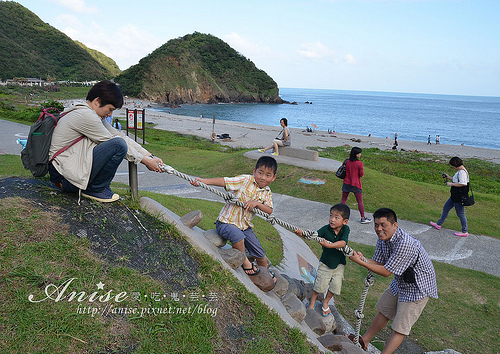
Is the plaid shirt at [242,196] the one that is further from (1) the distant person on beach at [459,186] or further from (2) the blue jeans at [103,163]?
(1) the distant person on beach at [459,186]

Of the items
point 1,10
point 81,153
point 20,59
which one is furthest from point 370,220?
point 1,10

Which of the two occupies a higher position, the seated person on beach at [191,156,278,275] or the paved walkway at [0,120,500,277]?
the seated person on beach at [191,156,278,275]

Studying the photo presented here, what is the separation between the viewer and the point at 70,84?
3799 inches

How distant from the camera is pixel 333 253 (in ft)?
16.4

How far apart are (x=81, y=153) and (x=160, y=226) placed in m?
1.20

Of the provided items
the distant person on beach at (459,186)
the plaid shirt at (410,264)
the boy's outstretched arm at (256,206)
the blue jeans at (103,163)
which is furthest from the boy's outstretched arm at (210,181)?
the distant person on beach at (459,186)

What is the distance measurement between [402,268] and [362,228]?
614 cm

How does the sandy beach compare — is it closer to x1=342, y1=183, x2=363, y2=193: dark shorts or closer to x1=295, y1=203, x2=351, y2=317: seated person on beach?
x1=342, y1=183, x2=363, y2=193: dark shorts

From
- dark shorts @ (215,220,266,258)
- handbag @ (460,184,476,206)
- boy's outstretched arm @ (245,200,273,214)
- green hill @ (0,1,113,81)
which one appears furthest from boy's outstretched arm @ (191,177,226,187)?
green hill @ (0,1,113,81)

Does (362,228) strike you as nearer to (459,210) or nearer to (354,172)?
(354,172)

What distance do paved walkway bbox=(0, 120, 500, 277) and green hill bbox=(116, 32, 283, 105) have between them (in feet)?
322

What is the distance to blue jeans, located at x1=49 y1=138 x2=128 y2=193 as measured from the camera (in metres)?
3.83

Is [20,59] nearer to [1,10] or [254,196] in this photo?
[1,10]

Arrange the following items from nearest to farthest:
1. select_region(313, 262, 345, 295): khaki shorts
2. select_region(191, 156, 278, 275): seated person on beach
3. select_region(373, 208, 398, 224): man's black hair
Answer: select_region(373, 208, 398, 224): man's black hair → select_region(191, 156, 278, 275): seated person on beach → select_region(313, 262, 345, 295): khaki shorts
